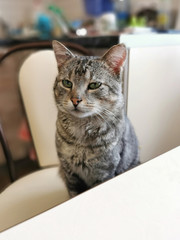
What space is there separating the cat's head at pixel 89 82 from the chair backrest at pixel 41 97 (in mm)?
323

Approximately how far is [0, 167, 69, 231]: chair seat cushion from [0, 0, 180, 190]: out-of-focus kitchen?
17.1 inches

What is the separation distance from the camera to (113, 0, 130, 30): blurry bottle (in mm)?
1626

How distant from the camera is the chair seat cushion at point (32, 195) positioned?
24.6 inches

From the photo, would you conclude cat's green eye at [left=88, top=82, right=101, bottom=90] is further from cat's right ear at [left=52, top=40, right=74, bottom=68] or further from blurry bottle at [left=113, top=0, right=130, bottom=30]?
blurry bottle at [left=113, top=0, right=130, bottom=30]

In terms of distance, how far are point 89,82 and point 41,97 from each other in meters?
0.41

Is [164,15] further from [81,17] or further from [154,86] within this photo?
[154,86]

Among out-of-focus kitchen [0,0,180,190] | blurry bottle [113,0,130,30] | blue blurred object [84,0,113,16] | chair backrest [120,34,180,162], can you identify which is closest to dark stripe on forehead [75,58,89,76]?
chair backrest [120,34,180,162]

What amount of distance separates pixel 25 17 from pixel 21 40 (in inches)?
25.7

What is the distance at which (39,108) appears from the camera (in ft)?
2.98

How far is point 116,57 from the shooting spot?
1.67 feet

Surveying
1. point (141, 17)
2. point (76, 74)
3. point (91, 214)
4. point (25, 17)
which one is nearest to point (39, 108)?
point (76, 74)

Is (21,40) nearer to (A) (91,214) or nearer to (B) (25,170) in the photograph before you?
(B) (25,170)

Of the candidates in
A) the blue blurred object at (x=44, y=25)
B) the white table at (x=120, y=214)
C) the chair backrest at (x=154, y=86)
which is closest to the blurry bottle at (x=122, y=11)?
the blue blurred object at (x=44, y=25)

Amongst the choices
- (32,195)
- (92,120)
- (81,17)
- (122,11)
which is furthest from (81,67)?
(81,17)
